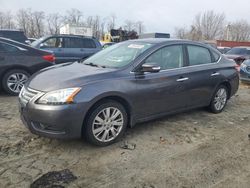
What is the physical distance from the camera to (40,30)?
180 feet

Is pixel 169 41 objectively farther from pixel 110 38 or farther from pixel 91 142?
pixel 110 38

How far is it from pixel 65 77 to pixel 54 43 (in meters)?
6.84

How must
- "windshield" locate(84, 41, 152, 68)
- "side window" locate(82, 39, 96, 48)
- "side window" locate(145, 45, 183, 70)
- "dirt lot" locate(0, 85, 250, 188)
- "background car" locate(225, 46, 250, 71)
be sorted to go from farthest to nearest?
"background car" locate(225, 46, 250, 71), "side window" locate(82, 39, 96, 48), "side window" locate(145, 45, 183, 70), "windshield" locate(84, 41, 152, 68), "dirt lot" locate(0, 85, 250, 188)

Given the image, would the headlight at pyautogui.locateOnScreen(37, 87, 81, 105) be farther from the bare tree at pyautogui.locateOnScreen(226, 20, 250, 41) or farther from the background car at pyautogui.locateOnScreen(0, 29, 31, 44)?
the bare tree at pyautogui.locateOnScreen(226, 20, 250, 41)

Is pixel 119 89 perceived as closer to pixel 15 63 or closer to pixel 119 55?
pixel 119 55

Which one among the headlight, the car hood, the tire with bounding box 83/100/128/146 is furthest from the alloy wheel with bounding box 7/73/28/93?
the tire with bounding box 83/100/128/146

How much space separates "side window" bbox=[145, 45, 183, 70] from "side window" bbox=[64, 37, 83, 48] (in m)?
6.43

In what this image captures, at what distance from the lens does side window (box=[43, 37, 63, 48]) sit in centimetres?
962

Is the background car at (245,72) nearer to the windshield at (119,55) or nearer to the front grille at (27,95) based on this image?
the windshield at (119,55)

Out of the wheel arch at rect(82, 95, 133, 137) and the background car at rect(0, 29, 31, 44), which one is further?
the background car at rect(0, 29, 31, 44)

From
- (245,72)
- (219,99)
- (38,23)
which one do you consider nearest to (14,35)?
(219,99)

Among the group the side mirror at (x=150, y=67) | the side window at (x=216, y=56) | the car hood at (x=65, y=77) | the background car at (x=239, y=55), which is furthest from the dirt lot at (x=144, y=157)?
the background car at (x=239, y=55)

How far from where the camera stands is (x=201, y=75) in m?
4.68

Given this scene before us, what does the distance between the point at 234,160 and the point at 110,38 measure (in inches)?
1060
